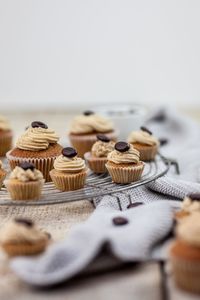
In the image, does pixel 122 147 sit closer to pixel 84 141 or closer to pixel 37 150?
pixel 37 150

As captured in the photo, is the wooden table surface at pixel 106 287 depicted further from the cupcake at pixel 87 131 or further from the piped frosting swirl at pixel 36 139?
the cupcake at pixel 87 131

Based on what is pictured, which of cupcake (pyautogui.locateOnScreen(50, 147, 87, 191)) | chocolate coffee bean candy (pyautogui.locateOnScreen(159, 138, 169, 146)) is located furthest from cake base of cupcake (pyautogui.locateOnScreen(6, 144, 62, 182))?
chocolate coffee bean candy (pyautogui.locateOnScreen(159, 138, 169, 146))

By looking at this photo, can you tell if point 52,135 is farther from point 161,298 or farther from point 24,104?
point 24,104

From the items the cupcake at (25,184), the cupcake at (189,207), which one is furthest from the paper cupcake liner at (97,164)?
the cupcake at (189,207)

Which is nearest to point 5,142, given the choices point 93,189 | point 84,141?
point 84,141

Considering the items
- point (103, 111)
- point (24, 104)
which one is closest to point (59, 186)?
point (103, 111)
